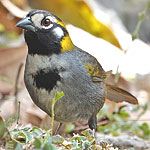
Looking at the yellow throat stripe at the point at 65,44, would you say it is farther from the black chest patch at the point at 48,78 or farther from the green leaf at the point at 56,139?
the green leaf at the point at 56,139

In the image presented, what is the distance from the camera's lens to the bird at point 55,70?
329 cm

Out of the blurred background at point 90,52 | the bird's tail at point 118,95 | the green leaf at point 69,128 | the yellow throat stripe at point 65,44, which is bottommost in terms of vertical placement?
the green leaf at point 69,128

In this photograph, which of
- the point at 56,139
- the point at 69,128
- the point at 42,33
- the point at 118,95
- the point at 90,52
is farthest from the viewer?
the point at 90,52

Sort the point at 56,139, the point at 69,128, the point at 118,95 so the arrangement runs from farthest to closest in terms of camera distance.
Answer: the point at 69,128, the point at 118,95, the point at 56,139

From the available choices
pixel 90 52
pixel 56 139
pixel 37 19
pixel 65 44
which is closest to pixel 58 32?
pixel 65 44

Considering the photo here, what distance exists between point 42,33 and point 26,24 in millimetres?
184

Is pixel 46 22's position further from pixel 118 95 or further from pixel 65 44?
pixel 118 95

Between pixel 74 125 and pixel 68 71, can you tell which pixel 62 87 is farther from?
pixel 74 125

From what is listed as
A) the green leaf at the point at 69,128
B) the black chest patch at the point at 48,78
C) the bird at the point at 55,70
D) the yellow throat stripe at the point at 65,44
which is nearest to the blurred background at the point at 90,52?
the green leaf at the point at 69,128

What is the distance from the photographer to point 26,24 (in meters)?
3.22

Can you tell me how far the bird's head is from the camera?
327 centimetres

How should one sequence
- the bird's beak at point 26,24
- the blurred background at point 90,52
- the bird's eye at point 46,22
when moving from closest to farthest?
the bird's beak at point 26,24, the bird's eye at point 46,22, the blurred background at point 90,52

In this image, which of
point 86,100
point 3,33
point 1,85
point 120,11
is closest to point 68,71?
point 86,100

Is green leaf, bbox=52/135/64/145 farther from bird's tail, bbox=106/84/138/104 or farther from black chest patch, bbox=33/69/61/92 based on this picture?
bird's tail, bbox=106/84/138/104
